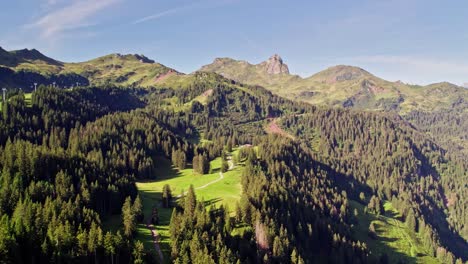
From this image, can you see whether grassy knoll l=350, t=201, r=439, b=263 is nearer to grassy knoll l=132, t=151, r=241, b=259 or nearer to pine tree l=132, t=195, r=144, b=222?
grassy knoll l=132, t=151, r=241, b=259

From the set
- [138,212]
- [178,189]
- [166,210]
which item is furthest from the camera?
[178,189]

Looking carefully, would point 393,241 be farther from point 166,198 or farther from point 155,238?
point 155,238

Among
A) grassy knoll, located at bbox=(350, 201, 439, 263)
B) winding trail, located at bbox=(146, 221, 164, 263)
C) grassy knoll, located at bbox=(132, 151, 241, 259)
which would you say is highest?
grassy knoll, located at bbox=(132, 151, 241, 259)

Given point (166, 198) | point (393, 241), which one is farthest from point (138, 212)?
point (393, 241)

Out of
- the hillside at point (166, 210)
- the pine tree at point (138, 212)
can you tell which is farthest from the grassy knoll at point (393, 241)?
the pine tree at point (138, 212)

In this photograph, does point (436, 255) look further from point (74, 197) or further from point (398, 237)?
point (74, 197)

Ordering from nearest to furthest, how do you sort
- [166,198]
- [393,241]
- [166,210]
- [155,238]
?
[155,238], [166,210], [166,198], [393,241]

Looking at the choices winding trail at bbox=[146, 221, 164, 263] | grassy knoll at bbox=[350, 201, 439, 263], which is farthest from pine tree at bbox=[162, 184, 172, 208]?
grassy knoll at bbox=[350, 201, 439, 263]

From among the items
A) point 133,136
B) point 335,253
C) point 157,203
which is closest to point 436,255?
point 335,253
